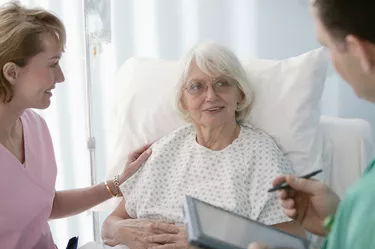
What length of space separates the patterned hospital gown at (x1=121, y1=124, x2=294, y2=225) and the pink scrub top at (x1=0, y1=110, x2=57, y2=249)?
0.28 metres

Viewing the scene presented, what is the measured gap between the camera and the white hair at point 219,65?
1790 millimetres

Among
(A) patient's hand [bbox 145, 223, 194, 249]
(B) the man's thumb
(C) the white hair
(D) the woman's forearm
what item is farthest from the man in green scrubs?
(D) the woman's forearm

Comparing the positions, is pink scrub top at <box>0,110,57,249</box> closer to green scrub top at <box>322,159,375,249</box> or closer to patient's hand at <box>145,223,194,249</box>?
patient's hand at <box>145,223,194,249</box>

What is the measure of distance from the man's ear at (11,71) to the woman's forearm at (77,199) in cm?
49

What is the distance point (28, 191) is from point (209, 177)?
0.56 metres

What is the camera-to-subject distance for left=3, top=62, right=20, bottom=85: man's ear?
1541mm

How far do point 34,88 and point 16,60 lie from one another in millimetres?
97

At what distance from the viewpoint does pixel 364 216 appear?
2.66 feet

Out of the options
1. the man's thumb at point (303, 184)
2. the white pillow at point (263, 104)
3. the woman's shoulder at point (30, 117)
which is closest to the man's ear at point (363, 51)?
the man's thumb at point (303, 184)

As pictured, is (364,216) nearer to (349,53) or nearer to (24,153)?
(349,53)

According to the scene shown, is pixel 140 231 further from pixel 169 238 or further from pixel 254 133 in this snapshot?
pixel 254 133

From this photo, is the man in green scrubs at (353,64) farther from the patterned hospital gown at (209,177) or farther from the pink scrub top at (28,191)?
the pink scrub top at (28,191)

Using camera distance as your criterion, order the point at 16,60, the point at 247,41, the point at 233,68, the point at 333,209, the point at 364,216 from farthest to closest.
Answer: the point at 247,41 → the point at 233,68 → the point at 16,60 → the point at 333,209 → the point at 364,216

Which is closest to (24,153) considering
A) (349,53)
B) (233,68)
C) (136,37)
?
(233,68)
